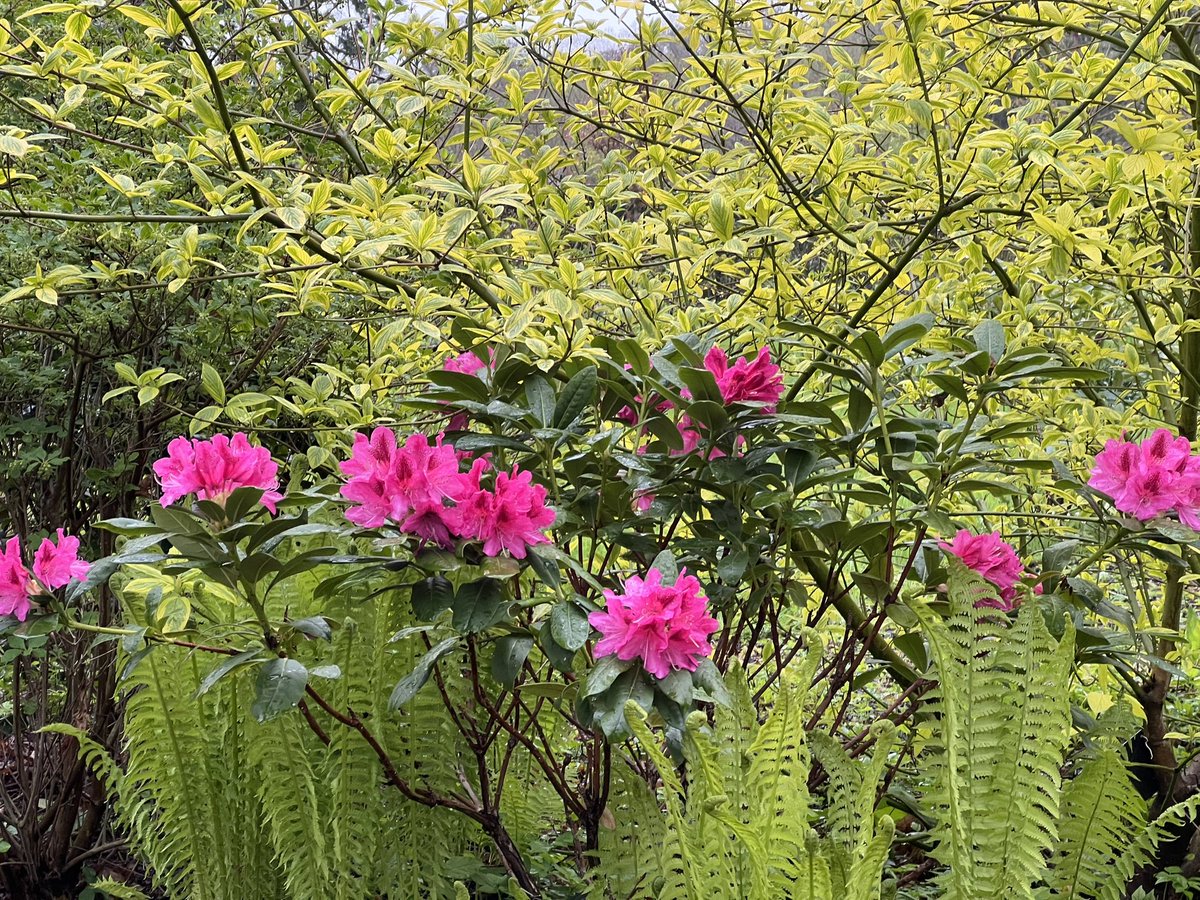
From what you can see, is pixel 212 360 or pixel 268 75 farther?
pixel 268 75

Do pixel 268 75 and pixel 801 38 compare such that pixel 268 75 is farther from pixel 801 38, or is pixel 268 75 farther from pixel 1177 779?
pixel 1177 779

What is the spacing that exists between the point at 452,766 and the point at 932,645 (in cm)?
77

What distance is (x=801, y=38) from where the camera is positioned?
2.03 meters

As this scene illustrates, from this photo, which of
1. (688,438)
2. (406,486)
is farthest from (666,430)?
(406,486)

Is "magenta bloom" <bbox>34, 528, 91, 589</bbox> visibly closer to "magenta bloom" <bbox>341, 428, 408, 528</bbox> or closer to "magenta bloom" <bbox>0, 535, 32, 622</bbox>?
"magenta bloom" <bbox>0, 535, 32, 622</bbox>

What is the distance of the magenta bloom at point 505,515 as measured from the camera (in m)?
1.27

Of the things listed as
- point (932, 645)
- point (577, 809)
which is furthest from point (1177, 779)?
point (577, 809)

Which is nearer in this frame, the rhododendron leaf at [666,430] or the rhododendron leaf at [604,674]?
the rhododendron leaf at [604,674]

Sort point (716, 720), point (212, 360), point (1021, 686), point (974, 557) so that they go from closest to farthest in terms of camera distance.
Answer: point (716, 720)
point (1021, 686)
point (974, 557)
point (212, 360)

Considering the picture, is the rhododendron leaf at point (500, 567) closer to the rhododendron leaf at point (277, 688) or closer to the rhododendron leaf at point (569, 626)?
the rhododendron leaf at point (569, 626)

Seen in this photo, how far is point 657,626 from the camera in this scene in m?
1.21

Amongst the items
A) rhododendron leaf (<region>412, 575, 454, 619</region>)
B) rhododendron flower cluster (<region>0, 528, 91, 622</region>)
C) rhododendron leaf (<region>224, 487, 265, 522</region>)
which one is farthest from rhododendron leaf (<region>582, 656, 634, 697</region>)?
rhododendron flower cluster (<region>0, 528, 91, 622</region>)

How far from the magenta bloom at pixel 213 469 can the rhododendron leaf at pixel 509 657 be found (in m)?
0.37

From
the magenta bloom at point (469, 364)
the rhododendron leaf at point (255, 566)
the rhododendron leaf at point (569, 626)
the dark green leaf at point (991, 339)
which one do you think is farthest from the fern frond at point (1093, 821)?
the rhododendron leaf at point (255, 566)
